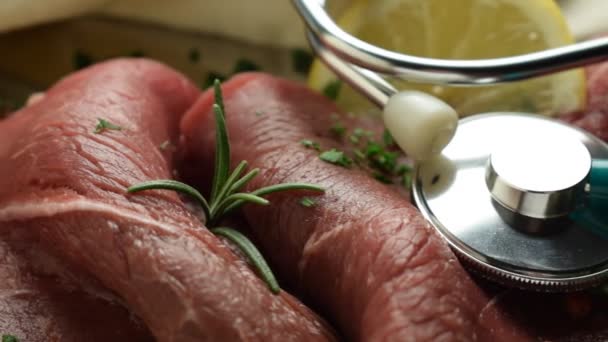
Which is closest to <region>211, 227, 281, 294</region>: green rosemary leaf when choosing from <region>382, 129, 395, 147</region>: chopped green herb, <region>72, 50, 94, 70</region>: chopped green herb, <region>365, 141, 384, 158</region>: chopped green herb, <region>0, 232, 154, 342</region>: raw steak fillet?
<region>0, 232, 154, 342</region>: raw steak fillet

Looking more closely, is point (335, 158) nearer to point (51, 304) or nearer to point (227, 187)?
point (227, 187)

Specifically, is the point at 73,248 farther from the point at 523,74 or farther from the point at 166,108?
the point at 523,74

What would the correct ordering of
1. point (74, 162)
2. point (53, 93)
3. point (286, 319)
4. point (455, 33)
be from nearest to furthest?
point (286, 319) → point (74, 162) → point (53, 93) → point (455, 33)

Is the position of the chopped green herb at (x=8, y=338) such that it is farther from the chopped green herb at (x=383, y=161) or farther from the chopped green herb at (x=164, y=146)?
the chopped green herb at (x=383, y=161)

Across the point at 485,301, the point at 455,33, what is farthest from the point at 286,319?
the point at 455,33

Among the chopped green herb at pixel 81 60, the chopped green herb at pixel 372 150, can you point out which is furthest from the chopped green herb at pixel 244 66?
the chopped green herb at pixel 372 150

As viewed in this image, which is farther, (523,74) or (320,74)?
(320,74)

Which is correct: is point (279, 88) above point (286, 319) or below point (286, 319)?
above
